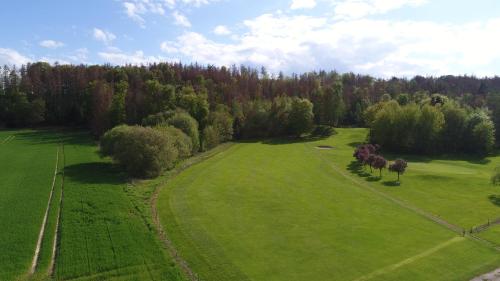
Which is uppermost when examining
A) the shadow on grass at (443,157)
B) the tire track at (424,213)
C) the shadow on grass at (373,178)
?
the shadow on grass at (443,157)

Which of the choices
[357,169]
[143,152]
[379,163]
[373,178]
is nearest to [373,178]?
[373,178]

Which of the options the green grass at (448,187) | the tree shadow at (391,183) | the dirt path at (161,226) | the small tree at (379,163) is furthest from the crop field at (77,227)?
the small tree at (379,163)

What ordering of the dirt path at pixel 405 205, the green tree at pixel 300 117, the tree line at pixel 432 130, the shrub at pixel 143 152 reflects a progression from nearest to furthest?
the dirt path at pixel 405 205
the shrub at pixel 143 152
the tree line at pixel 432 130
the green tree at pixel 300 117

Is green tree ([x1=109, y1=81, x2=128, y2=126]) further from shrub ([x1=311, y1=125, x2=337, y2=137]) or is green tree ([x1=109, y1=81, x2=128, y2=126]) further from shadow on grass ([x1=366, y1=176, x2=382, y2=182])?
shadow on grass ([x1=366, y1=176, x2=382, y2=182])

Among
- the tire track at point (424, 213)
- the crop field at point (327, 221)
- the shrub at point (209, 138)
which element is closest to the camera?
the crop field at point (327, 221)

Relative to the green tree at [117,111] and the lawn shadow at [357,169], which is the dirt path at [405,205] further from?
the green tree at [117,111]

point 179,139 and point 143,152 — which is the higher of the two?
point 179,139

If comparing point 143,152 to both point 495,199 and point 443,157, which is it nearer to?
point 495,199
